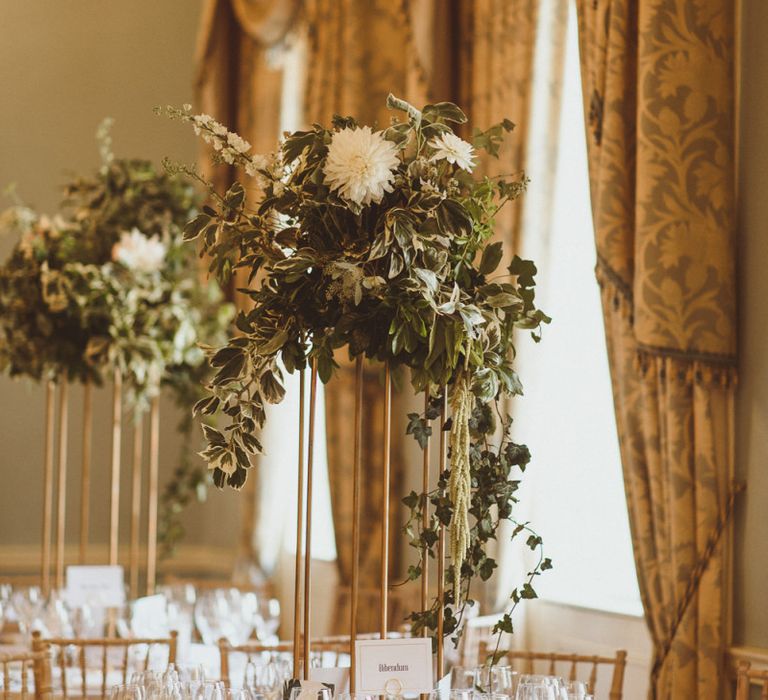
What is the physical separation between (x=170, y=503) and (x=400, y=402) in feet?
5.26

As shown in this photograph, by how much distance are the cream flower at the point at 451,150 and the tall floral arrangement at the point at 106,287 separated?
241 centimetres

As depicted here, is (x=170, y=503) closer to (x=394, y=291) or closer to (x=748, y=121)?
(x=748, y=121)

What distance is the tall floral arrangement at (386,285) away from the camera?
2000mm

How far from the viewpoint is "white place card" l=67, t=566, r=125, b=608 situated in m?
4.02

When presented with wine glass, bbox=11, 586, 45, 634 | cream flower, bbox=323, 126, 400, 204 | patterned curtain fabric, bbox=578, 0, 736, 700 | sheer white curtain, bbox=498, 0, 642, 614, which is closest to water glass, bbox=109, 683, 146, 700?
cream flower, bbox=323, 126, 400, 204

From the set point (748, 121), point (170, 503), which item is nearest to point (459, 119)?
point (748, 121)

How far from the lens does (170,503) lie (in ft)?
18.9

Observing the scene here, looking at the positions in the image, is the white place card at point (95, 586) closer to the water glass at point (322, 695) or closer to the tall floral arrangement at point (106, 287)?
the tall floral arrangement at point (106, 287)

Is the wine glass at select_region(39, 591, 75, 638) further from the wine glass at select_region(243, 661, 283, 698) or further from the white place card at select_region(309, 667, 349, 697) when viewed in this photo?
the white place card at select_region(309, 667, 349, 697)

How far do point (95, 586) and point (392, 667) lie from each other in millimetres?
2248

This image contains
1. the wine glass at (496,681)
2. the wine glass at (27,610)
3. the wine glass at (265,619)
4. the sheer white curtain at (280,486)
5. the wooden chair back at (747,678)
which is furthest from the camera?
the sheer white curtain at (280,486)

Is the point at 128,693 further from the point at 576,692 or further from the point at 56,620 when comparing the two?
the point at 56,620

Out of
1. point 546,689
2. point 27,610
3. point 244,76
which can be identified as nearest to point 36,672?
point 27,610

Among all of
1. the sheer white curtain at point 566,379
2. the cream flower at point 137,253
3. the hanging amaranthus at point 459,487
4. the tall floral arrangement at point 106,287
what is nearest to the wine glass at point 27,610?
the tall floral arrangement at point 106,287
